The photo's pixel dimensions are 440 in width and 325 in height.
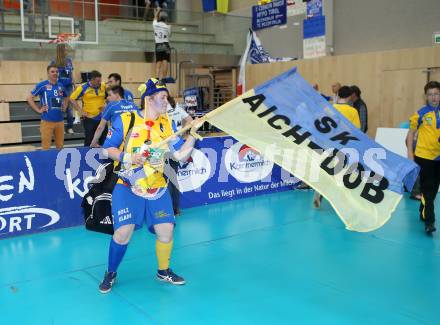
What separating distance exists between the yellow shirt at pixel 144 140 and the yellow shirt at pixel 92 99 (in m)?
4.90

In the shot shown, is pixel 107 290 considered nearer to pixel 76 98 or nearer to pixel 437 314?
pixel 437 314

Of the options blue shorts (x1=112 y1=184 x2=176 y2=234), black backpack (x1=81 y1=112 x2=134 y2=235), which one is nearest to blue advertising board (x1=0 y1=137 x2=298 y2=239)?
black backpack (x1=81 y1=112 x2=134 y2=235)

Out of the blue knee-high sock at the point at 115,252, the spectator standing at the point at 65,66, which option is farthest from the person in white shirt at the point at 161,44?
the blue knee-high sock at the point at 115,252

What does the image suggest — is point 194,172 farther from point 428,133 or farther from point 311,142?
point 311,142

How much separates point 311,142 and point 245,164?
4347 mm

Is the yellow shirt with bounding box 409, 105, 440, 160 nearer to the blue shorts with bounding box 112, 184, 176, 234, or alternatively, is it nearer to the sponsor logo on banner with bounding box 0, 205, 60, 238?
the blue shorts with bounding box 112, 184, 176, 234

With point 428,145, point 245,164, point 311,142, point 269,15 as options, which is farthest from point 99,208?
point 269,15

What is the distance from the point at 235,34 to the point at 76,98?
9732 mm

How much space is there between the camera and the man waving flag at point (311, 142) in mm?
4023

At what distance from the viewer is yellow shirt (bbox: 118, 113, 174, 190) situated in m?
4.11

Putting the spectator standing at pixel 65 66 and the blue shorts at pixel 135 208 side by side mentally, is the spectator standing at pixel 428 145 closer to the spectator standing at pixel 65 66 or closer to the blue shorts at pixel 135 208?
the blue shorts at pixel 135 208

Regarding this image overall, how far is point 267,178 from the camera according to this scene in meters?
8.72

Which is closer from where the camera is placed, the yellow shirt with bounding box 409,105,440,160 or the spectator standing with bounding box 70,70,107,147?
the yellow shirt with bounding box 409,105,440,160

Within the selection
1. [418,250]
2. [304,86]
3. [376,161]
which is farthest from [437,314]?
[304,86]
